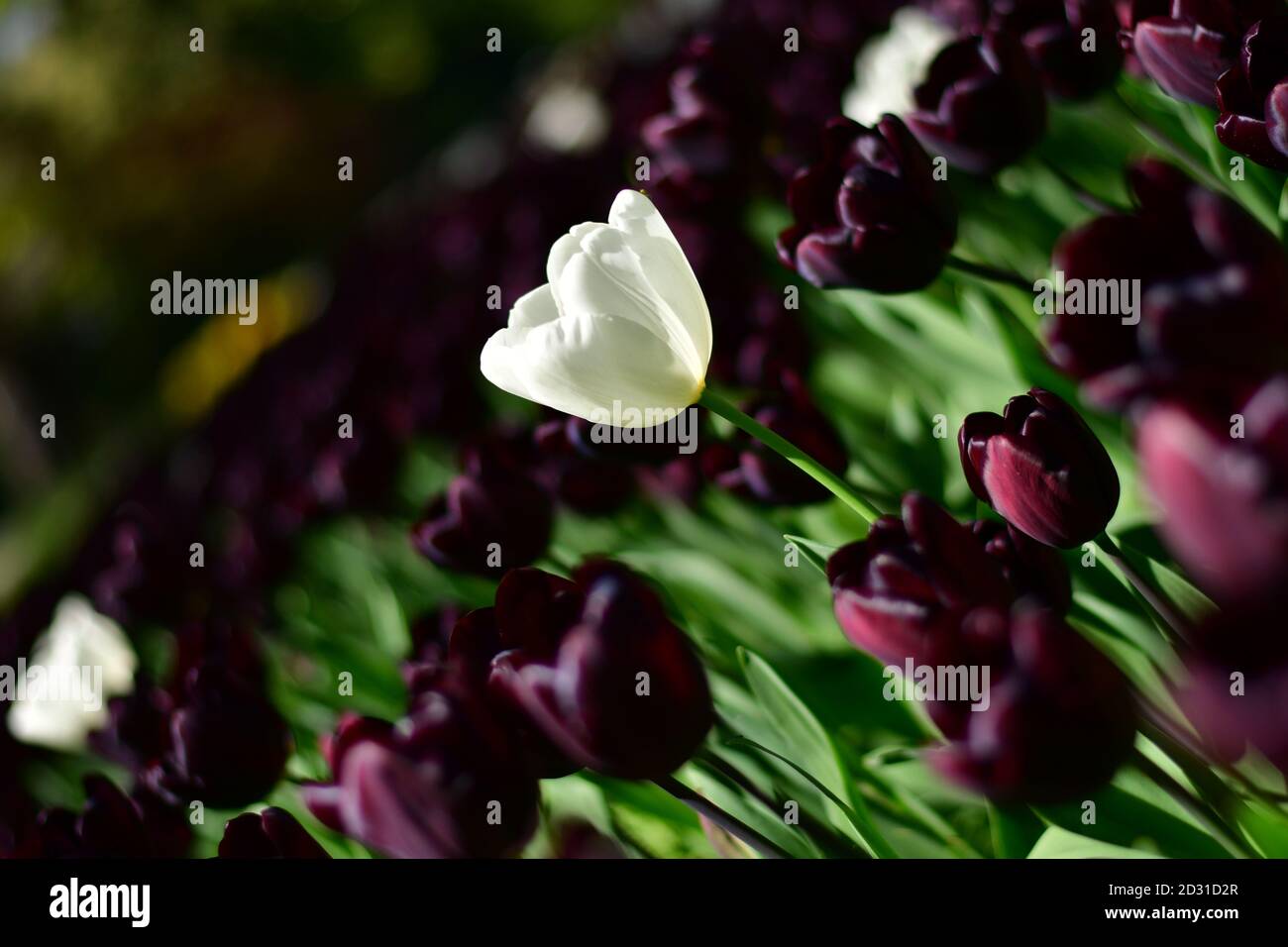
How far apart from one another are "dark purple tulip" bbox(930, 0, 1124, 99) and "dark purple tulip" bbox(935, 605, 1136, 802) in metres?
0.46

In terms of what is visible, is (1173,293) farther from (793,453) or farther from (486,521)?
(486,521)

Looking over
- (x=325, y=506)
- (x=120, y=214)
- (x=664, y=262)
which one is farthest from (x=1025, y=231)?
(x=120, y=214)

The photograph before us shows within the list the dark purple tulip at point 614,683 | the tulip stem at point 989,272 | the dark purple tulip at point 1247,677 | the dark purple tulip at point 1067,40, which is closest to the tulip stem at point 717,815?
the dark purple tulip at point 614,683

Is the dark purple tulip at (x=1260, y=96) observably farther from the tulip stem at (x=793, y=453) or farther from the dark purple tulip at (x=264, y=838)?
the dark purple tulip at (x=264, y=838)

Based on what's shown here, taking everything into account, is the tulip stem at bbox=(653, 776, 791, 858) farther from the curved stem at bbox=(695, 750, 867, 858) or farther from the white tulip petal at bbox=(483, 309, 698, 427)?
the white tulip petal at bbox=(483, 309, 698, 427)

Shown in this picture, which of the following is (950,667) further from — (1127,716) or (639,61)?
(639,61)

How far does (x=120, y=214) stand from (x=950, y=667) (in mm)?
7882

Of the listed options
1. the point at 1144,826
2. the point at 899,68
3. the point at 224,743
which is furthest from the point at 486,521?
the point at 899,68

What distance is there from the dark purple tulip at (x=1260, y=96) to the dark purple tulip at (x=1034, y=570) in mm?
224

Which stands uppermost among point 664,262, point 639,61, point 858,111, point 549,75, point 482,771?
point 549,75

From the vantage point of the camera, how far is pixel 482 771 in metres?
0.43

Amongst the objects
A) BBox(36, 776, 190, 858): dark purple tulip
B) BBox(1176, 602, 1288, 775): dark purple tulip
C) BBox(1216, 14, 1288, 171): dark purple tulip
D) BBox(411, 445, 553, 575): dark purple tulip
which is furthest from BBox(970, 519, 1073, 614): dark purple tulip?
BBox(36, 776, 190, 858): dark purple tulip

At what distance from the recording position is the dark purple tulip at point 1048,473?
40 cm

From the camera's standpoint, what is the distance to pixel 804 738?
549 millimetres
